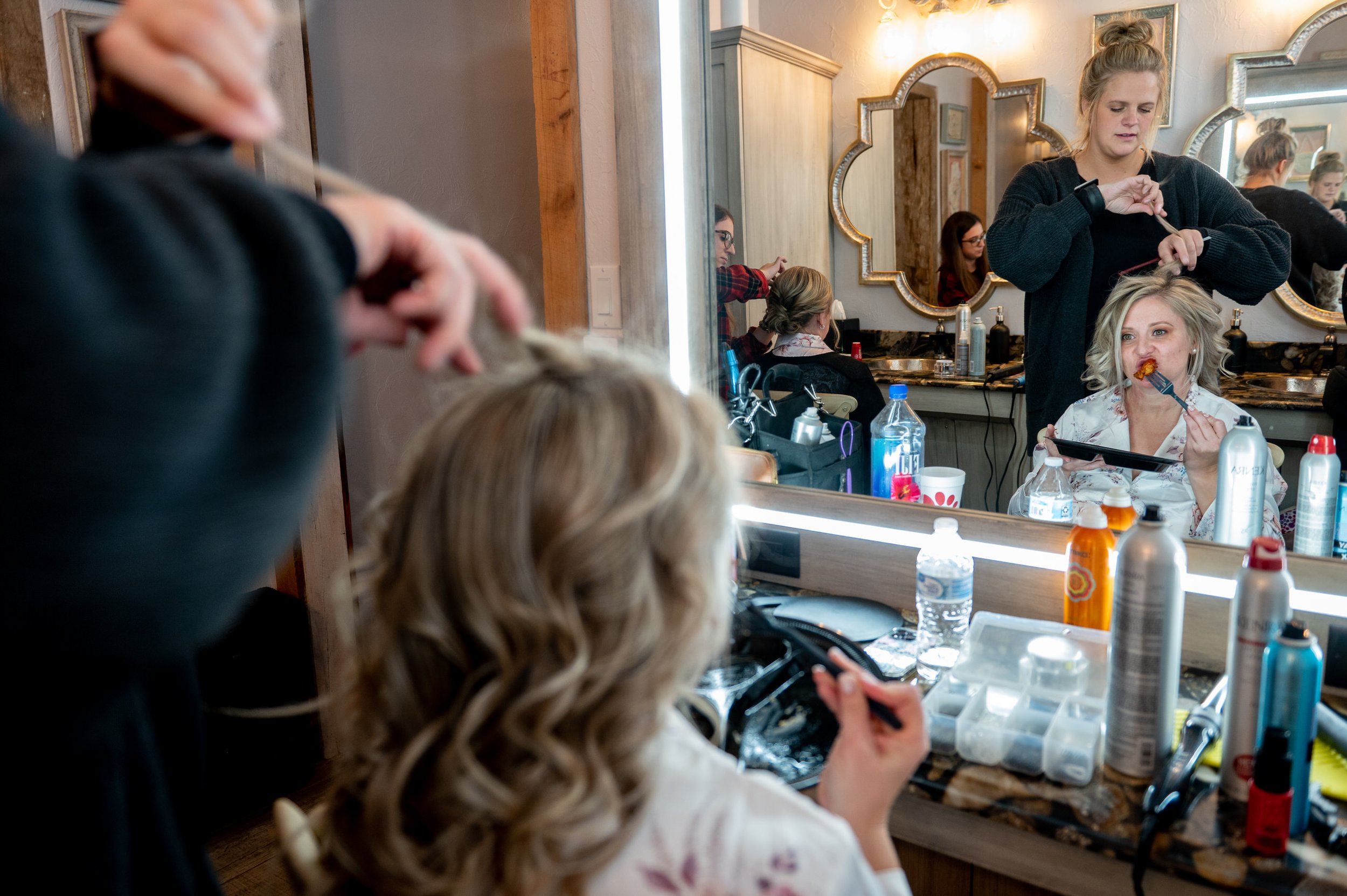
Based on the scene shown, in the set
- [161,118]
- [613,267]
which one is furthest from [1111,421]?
Answer: [161,118]

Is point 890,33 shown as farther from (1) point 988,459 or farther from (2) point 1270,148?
(1) point 988,459

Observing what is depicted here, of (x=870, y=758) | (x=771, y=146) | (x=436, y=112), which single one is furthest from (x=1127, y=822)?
(x=436, y=112)

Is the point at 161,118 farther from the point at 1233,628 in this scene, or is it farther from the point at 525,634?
the point at 1233,628

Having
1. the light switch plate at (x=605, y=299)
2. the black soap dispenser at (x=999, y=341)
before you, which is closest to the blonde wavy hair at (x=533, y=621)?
the black soap dispenser at (x=999, y=341)

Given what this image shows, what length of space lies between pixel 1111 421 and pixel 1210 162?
36cm

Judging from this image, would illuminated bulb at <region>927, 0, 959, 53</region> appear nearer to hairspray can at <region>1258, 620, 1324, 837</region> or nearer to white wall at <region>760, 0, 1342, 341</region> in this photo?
white wall at <region>760, 0, 1342, 341</region>

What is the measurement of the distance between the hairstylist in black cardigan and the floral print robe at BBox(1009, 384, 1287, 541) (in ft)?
0.10

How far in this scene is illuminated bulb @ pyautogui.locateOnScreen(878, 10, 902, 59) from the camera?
138 cm

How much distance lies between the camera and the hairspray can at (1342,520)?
1163mm

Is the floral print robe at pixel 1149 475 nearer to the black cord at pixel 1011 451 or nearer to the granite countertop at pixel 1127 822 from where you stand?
the black cord at pixel 1011 451

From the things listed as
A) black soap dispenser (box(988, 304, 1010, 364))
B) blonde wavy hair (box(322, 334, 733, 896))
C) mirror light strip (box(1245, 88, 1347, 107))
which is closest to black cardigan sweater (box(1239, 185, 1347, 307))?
mirror light strip (box(1245, 88, 1347, 107))

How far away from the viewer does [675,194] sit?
1.62 meters

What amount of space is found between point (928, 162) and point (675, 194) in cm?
45

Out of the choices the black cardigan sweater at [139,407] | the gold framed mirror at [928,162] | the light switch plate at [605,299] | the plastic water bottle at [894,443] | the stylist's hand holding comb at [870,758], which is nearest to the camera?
the black cardigan sweater at [139,407]
